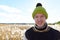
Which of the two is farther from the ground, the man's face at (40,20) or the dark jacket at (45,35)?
the man's face at (40,20)

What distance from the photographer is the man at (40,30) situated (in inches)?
162

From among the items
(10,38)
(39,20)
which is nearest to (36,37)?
(39,20)

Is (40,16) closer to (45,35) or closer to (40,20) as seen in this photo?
(40,20)

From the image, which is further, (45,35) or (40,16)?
(45,35)

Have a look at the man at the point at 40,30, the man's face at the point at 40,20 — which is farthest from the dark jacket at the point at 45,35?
the man's face at the point at 40,20

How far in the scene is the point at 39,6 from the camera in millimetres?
4383

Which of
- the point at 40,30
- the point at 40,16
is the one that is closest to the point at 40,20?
the point at 40,16

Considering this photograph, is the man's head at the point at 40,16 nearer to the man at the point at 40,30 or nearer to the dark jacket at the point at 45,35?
the man at the point at 40,30

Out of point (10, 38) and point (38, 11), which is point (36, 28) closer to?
point (38, 11)

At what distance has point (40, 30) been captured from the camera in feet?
13.9

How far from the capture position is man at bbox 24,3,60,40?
13.5 feet

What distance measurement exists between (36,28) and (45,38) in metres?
0.23

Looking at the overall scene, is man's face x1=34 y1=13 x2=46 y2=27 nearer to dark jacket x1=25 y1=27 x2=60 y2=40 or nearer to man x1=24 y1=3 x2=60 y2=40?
man x1=24 y1=3 x2=60 y2=40

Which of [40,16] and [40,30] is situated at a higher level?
[40,16]
